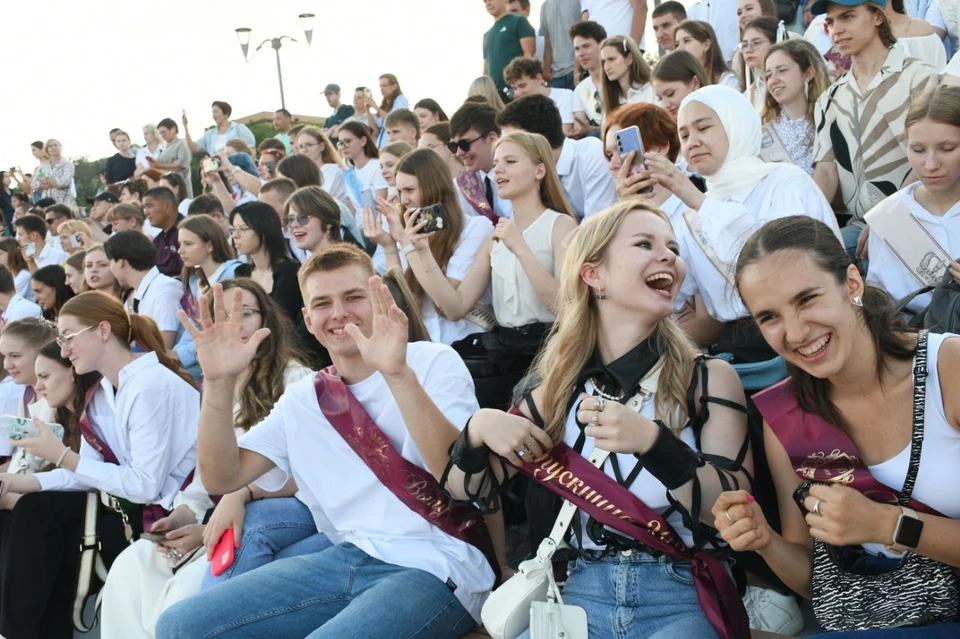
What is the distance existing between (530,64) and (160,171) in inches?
306

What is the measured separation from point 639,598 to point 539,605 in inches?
11.4

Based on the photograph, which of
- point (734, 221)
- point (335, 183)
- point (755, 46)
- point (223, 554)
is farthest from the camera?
point (335, 183)

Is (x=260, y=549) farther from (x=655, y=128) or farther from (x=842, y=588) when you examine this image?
(x=655, y=128)

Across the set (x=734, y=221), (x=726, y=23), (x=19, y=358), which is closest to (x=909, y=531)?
(x=734, y=221)

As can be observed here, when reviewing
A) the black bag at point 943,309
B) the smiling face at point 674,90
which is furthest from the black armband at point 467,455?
the smiling face at point 674,90

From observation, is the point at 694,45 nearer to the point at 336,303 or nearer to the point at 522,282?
the point at 522,282

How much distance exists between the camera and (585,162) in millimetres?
6141

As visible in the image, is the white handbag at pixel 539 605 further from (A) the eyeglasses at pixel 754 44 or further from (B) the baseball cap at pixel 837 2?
(A) the eyeglasses at pixel 754 44

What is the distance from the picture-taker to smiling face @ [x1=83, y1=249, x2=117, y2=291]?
7.70 meters

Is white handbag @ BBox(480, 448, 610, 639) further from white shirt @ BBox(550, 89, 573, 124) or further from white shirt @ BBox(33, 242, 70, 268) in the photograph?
white shirt @ BBox(33, 242, 70, 268)

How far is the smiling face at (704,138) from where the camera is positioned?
4.28 metres

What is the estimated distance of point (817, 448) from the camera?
2.54 metres

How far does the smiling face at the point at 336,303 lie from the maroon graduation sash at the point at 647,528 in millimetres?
1134

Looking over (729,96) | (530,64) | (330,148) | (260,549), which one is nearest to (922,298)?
(729,96)
